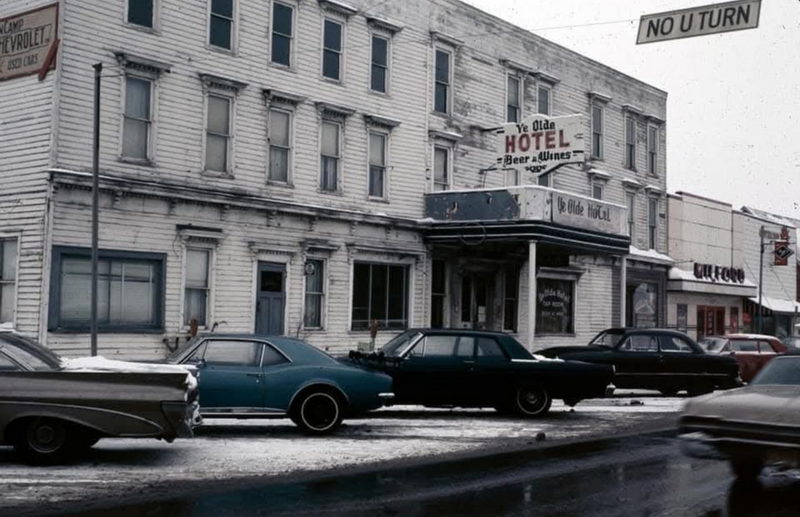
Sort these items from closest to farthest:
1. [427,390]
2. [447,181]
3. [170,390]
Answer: [170,390] → [427,390] → [447,181]

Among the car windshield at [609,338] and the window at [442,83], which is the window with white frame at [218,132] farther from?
the car windshield at [609,338]

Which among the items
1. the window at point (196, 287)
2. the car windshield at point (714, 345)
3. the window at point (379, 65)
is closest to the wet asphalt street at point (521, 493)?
the window at point (196, 287)

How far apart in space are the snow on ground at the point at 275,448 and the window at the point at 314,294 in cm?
709

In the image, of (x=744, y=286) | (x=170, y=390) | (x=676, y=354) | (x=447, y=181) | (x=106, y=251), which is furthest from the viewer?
(x=744, y=286)

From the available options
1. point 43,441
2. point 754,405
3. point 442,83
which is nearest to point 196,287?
point 442,83

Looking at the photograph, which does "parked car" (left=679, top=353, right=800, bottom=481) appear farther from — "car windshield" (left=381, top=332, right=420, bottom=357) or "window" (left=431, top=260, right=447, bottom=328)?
"window" (left=431, top=260, right=447, bottom=328)

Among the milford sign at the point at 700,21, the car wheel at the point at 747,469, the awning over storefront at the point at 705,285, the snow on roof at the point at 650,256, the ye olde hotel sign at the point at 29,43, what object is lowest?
the car wheel at the point at 747,469

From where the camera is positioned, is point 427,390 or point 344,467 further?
point 427,390

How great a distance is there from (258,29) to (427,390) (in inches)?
452

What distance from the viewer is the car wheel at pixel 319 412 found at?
1327cm

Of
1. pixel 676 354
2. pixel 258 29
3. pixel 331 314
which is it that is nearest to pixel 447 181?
pixel 331 314

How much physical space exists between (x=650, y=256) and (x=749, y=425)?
93.3ft

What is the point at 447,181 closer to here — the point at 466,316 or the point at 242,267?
the point at 466,316

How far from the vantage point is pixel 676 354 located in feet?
69.3
